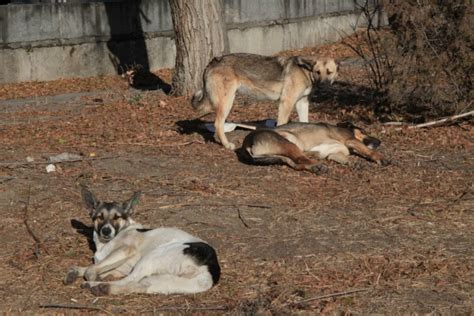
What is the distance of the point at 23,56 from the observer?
18.5 m

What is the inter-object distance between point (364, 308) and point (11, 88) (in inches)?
501

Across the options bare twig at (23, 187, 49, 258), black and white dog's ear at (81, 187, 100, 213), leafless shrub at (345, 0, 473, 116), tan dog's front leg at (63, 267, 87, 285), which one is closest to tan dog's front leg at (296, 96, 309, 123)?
leafless shrub at (345, 0, 473, 116)

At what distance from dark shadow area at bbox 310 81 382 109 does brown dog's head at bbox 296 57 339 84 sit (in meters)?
2.03

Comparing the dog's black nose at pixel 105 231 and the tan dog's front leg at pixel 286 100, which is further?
the tan dog's front leg at pixel 286 100

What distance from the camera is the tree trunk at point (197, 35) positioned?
15500 millimetres

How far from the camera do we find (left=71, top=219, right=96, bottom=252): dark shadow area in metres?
8.57

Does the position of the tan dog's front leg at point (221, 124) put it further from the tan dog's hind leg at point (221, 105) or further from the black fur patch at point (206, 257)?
the black fur patch at point (206, 257)

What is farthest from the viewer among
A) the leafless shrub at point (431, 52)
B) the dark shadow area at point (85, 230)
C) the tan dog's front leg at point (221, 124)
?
the leafless shrub at point (431, 52)

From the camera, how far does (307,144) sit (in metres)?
11.8

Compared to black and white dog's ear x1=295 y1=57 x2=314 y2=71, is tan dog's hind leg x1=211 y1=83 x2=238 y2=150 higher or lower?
lower

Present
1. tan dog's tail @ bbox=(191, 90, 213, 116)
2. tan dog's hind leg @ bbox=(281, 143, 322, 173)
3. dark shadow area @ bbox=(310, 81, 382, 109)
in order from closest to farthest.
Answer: tan dog's hind leg @ bbox=(281, 143, 322, 173) → tan dog's tail @ bbox=(191, 90, 213, 116) → dark shadow area @ bbox=(310, 81, 382, 109)

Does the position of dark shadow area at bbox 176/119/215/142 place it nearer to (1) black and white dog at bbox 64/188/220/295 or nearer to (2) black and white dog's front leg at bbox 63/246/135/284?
(1) black and white dog at bbox 64/188/220/295

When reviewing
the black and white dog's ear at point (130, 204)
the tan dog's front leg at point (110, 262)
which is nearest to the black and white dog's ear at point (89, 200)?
the black and white dog's ear at point (130, 204)

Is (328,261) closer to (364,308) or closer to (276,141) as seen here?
(364,308)
